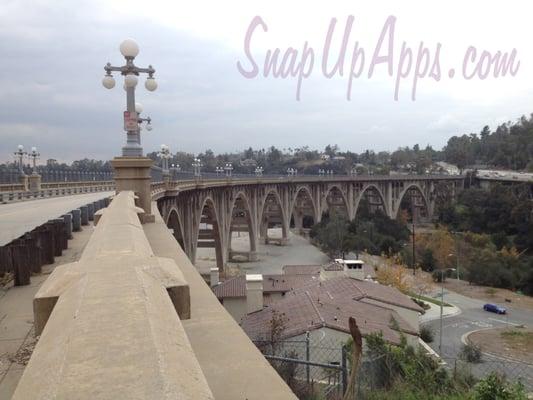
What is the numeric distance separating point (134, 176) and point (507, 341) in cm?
2340

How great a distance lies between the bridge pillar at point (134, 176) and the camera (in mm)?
9266

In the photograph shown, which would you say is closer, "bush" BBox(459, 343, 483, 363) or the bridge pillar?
the bridge pillar

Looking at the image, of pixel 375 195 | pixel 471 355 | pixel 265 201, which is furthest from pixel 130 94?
pixel 375 195

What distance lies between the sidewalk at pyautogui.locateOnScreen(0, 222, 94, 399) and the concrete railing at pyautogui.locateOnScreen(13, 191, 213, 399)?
2.47 feet

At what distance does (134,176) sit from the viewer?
942cm

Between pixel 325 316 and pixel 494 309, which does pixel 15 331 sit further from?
pixel 494 309

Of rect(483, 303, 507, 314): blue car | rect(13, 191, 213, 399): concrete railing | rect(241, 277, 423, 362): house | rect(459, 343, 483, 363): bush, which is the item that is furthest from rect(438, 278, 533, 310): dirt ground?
rect(13, 191, 213, 399): concrete railing

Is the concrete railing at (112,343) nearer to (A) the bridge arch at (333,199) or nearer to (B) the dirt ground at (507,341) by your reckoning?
(B) the dirt ground at (507,341)

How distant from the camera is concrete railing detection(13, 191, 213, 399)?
4.34ft

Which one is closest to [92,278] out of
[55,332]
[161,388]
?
[55,332]

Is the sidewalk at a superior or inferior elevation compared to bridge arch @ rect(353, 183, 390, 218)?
superior

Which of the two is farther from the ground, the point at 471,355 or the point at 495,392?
the point at 495,392

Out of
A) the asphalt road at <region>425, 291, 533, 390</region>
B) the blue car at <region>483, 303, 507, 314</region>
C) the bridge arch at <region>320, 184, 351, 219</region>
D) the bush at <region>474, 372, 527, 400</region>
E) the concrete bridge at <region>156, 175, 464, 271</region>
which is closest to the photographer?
the bush at <region>474, 372, 527, 400</region>

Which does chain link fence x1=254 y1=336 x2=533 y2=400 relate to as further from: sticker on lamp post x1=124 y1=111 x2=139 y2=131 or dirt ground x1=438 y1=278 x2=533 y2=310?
dirt ground x1=438 y1=278 x2=533 y2=310
